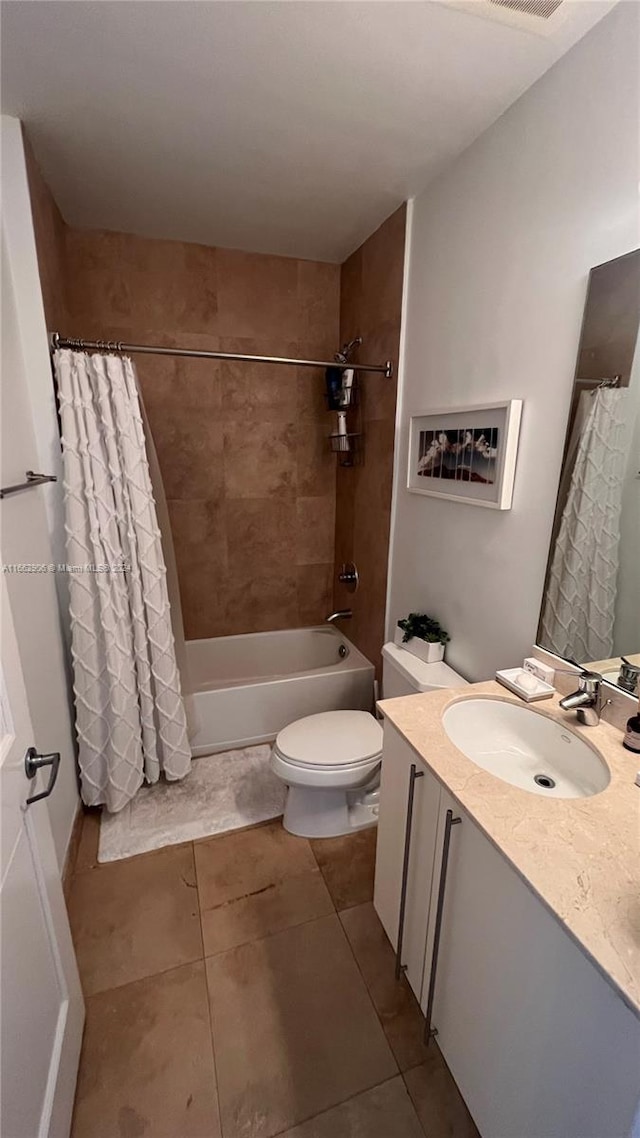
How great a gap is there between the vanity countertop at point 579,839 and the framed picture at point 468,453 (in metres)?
0.75

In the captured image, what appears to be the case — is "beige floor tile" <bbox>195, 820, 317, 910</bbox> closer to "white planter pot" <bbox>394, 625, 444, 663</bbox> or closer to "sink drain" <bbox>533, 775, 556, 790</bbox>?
"white planter pot" <bbox>394, 625, 444, 663</bbox>

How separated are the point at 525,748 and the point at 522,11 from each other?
5.73 ft

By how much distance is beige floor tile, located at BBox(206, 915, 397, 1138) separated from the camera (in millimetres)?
1105

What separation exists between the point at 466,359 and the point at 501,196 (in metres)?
0.46

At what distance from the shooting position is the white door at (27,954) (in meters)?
0.75

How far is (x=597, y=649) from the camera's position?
1.22 meters

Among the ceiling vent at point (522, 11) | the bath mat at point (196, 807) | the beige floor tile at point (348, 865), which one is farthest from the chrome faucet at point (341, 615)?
the ceiling vent at point (522, 11)

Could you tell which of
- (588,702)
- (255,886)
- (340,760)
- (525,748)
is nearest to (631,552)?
(588,702)

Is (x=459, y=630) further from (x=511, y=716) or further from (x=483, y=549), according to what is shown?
(x=511, y=716)

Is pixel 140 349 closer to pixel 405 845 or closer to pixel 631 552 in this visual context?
pixel 631 552

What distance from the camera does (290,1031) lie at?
4.07ft

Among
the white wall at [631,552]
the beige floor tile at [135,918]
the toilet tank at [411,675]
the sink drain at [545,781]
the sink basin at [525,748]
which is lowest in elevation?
the beige floor tile at [135,918]

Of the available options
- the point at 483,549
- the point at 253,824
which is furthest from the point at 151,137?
the point at 253,824

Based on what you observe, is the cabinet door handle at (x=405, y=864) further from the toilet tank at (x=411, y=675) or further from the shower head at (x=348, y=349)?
the shower head at (x=348, y=349)
